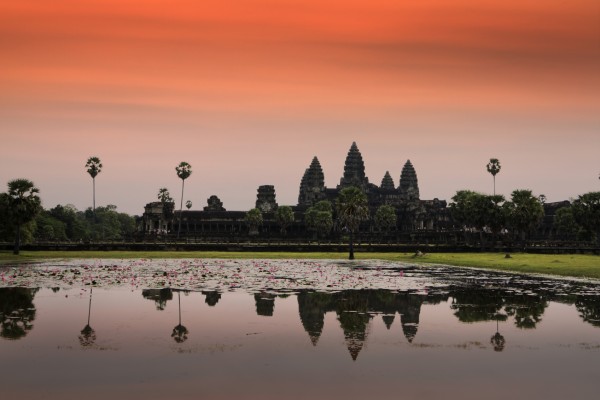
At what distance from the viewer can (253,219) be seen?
16625cm

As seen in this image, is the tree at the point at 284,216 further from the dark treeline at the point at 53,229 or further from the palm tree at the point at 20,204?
the palm tree at the point at 20,204

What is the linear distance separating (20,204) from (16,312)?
176 ft

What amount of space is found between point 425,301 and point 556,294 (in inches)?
297

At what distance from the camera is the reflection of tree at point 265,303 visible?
2450 cm

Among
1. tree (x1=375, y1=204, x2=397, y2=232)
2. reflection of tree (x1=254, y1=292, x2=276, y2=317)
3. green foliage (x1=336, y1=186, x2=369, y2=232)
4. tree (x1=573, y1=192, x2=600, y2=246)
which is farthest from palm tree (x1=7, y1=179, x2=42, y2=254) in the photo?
tree (x1=375, y1=204, x2=397, y2=232)

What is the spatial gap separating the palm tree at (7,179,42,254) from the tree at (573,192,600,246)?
71.5m

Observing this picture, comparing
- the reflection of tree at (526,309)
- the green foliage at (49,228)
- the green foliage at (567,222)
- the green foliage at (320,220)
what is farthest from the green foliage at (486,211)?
the reflection of tree at (526,309)

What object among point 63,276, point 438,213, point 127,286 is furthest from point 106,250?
point 438,213

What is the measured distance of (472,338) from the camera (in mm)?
19516

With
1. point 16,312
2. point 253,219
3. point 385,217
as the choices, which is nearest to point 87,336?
point 16,312

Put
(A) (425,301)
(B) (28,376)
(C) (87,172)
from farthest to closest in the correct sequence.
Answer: (C) (87,172) < (A) (425,301) < (B) (28,376)

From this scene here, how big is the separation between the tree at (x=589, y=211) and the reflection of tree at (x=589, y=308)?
71.5 metres

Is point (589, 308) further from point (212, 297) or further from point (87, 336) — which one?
point (87, 336)

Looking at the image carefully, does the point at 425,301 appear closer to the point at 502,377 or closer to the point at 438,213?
the point at 502,377
